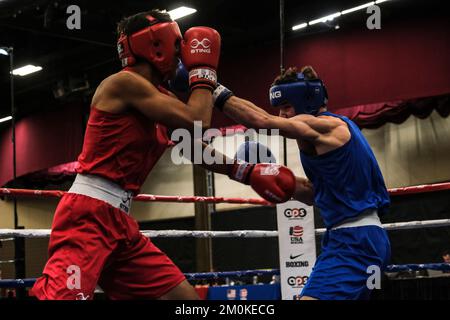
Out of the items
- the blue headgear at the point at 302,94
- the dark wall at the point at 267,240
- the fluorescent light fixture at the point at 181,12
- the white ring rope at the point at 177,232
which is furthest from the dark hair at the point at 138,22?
the dark wall at the point at 267,240

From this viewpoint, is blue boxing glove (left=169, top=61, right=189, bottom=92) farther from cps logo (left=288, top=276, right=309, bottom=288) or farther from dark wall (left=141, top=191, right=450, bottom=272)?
dark wall (left=141, top=191, right=450, bottom=272)

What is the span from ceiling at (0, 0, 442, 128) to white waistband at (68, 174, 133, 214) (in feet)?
16.0

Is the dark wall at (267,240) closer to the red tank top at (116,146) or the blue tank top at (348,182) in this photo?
the blue tank top at (348,182)

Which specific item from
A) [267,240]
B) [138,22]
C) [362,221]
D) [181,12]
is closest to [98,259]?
[138,22]

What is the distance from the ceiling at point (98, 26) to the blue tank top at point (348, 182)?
429 centimetres

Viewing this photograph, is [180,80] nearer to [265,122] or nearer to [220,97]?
[220,97]

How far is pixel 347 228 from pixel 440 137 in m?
6.35

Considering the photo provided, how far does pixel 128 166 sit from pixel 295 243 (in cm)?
235

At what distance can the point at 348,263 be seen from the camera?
94.7 inches

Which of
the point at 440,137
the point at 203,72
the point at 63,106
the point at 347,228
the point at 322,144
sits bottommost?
the point at 347,228

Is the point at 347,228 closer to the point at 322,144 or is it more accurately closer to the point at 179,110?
the point at 322,144

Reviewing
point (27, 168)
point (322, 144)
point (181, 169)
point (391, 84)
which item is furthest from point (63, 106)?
point (322, 144)

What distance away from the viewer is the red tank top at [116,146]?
6.81 feet

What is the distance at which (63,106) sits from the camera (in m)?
9.77
